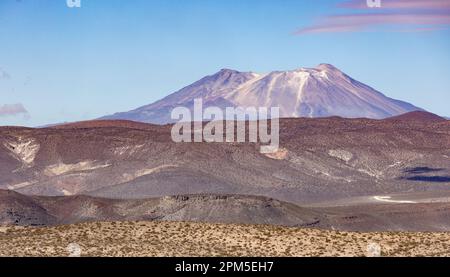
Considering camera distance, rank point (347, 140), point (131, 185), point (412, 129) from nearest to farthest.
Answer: point (131, 185)
point (347, 140)
point (412, 129)

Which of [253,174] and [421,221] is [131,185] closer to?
[253,174]

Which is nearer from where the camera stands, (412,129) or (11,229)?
(11,229)

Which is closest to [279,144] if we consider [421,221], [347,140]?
[347,140]

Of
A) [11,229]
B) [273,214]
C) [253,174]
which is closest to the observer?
[11,229]
